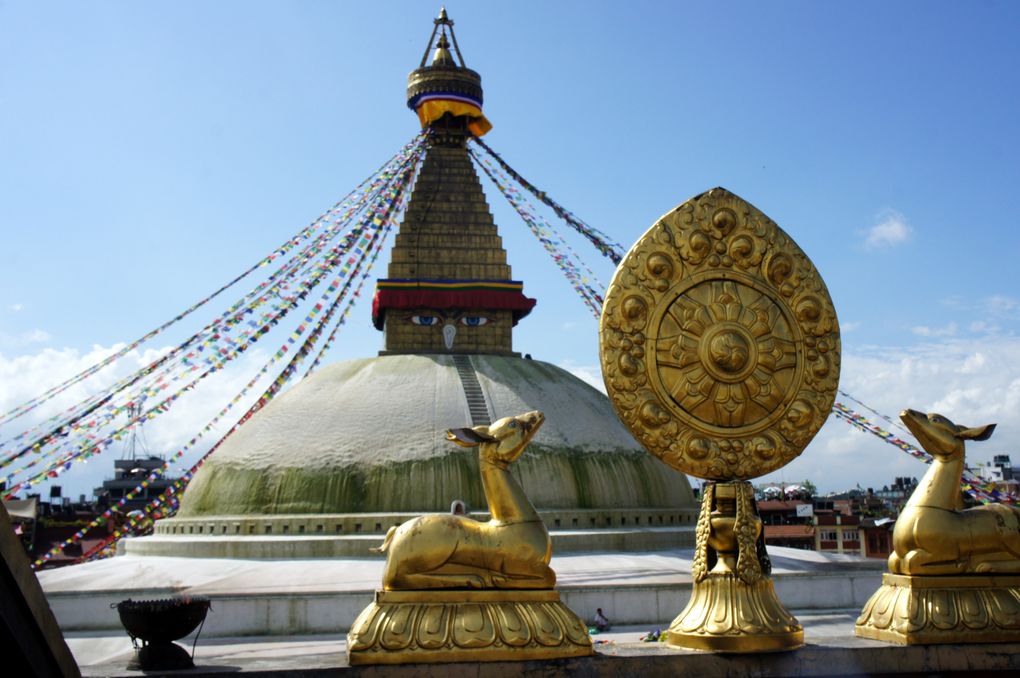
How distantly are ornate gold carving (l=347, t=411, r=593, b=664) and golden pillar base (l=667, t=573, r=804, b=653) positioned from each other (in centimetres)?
68

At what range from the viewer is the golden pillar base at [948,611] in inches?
235

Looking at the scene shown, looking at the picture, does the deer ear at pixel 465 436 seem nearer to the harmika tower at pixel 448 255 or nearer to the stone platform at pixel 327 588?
the stone platform at pixel 327 588

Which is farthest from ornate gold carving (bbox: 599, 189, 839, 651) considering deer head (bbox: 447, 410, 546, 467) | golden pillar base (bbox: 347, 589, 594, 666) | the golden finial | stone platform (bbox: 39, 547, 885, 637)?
the golden finial

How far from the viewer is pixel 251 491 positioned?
16344mm

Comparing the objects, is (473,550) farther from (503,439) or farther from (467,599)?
(503,439)

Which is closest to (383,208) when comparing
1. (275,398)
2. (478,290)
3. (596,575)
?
(478,290)

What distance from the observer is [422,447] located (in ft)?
53.4

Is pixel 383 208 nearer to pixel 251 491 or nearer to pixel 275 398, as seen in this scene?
pixel 275 398

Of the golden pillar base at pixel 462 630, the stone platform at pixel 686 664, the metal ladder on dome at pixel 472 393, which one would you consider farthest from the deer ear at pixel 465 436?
the metal ladder on dome at pixel 472 393

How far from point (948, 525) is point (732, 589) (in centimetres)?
148

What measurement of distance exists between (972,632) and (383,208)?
16437 millimetres

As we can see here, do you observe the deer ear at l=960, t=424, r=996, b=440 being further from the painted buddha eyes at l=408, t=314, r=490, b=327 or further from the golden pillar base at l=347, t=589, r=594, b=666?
the painted buddha eyes at l=408, t=314, r=490, b=327

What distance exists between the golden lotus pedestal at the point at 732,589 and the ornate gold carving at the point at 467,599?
752 millimetres

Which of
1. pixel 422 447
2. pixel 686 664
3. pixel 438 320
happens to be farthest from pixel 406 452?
pixel 686 664
